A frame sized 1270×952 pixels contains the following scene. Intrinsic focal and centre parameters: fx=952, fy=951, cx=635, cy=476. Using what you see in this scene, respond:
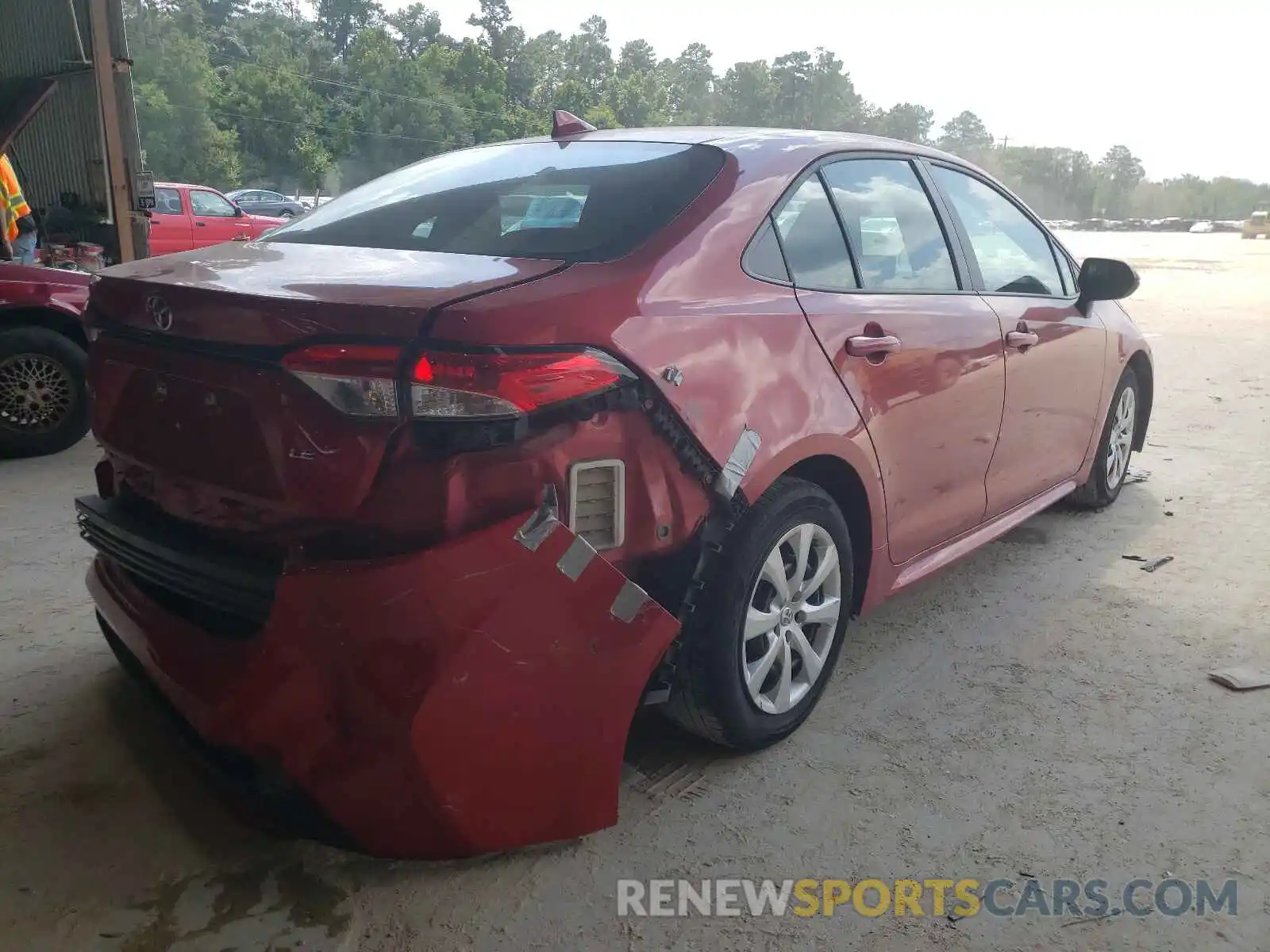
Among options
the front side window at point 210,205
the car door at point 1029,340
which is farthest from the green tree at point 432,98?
the car door at point 1029,340

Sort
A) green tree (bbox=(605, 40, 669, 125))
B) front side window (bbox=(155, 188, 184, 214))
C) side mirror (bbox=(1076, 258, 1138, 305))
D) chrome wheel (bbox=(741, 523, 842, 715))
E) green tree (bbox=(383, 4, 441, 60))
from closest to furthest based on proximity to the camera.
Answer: chrome wheel (bbox=(741, 523, 842, 715)) → side mirror (bbox=(1076, 258, 1138, 305)) → front side window (bbox=(155, 188, 184, 214)) → green tree (bbox=(605, 40, 669, 125)) → green tree (bbox=(383, 4, 441, 60))

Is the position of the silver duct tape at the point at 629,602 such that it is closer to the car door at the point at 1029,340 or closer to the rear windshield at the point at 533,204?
the rear windshield at the point at 533,204

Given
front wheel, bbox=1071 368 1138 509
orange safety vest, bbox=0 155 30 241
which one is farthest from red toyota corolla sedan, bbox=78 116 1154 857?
orange safety vest, bbox=0 155 30 241

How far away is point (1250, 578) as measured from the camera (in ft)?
12.7

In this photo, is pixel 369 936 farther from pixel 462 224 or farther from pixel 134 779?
pixel 462 224

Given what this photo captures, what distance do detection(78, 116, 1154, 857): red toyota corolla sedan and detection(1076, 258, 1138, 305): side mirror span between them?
144 cm

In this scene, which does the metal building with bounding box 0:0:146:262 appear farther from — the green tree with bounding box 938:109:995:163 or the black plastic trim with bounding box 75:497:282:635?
the green tree with bounding box 938:109:995:163

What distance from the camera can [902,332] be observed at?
2766 mm

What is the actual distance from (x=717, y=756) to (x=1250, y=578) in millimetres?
2665

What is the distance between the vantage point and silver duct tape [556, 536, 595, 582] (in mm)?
1861

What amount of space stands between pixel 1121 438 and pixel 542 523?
12.8 feet

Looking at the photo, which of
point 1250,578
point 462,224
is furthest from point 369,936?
point 1250,578

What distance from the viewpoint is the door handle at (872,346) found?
101 inches

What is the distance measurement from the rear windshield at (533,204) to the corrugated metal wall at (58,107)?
19.4ft
